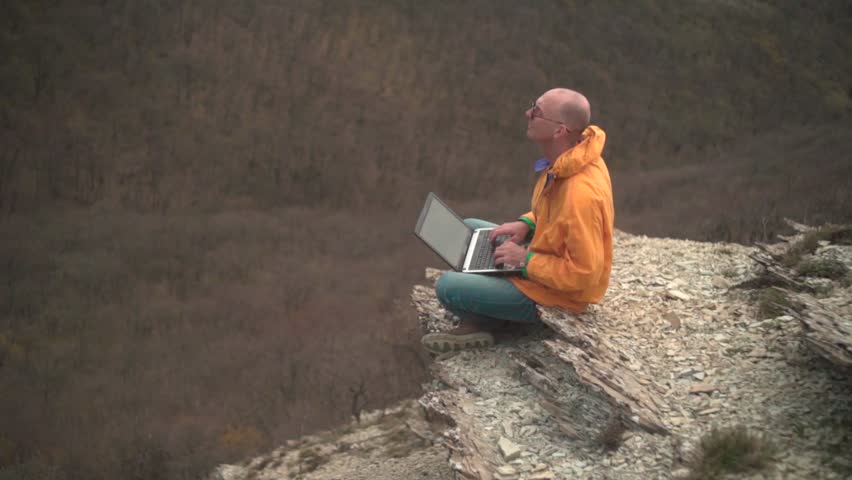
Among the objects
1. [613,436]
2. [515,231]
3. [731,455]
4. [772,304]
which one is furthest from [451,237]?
[731,455]

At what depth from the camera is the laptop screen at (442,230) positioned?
5.54 meters

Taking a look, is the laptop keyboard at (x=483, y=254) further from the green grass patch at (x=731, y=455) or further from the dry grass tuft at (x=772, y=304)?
the green grass patch at (x=731, y=455)

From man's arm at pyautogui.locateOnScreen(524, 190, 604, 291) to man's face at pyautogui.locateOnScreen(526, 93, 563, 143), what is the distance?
0.43 meters

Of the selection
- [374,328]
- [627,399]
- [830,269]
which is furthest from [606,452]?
[374,328]

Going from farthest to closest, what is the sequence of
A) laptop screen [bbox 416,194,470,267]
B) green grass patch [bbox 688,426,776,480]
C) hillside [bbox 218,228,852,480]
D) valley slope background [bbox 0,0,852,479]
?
valley slope background [bbox 0,0,852,479], laptop screen [bbox 416,194,470,267], hillside [bbox 218,228,852,480], green grass patch [bbox 688,426,776,480]

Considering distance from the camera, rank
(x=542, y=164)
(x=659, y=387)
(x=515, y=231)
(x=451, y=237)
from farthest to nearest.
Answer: (x=451, y=237) < (x=515, y=231) < (x=542, y=164) < (x=659, y=387)

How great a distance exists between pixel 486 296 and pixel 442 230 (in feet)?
2.57

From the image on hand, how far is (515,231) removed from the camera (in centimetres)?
534

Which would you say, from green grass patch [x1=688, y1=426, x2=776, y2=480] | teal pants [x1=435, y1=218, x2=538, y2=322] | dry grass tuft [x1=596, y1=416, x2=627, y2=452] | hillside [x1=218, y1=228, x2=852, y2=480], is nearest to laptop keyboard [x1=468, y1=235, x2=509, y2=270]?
teal pants [x1=435, y1=218, x2=538, y2=322]

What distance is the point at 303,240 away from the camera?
1384 cm

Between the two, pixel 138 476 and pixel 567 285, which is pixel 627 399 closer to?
pixel 567 285

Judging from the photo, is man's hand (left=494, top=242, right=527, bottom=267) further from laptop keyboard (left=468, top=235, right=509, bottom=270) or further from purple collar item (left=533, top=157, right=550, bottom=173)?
purple collar item (left=533, top=157, right=550, bottom=173)

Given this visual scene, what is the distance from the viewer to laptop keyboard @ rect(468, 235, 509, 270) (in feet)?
17.4

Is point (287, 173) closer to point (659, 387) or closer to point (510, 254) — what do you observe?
point (510, 254)
